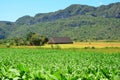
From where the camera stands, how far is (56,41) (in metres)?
162

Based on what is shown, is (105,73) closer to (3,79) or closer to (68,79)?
(68,79)

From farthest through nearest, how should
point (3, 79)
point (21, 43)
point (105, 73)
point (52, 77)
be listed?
point (21, 43), point (105, 73), point (3, 79), point (52, 77)

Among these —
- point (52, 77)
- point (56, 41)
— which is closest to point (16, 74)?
point (52, 77)

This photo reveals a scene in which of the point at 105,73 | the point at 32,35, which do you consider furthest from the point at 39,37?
the point at 105,73

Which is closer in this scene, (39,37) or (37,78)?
(37,78)

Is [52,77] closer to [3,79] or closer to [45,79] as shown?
[45,79]

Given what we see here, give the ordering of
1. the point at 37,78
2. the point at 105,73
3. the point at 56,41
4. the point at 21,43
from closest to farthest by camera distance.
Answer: the point at 37,78
the point at 105,73
the point at 21,43
the point at 56,41

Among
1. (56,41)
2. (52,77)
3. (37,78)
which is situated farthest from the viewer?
(56,41)

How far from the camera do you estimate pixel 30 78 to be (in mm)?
3844

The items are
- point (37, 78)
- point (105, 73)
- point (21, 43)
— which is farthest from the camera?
point (21, 43)

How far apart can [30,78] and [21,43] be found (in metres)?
121

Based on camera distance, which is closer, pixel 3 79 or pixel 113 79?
pixel 113 79

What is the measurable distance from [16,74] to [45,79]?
57 centimetres

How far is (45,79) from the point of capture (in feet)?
11.9
